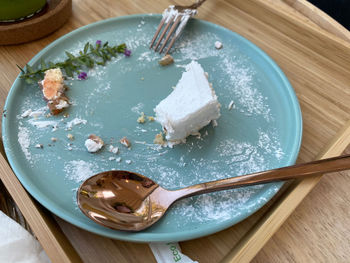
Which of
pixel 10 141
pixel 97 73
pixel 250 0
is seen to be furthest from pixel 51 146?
pixel 250 0

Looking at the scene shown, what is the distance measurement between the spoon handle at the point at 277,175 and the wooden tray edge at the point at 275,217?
3 cm

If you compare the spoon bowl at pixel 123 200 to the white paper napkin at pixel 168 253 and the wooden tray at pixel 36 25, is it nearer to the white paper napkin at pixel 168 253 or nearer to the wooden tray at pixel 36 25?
the white paper napkin at pixel 168 253

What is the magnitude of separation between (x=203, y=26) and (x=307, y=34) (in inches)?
13.3

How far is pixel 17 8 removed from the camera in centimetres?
106

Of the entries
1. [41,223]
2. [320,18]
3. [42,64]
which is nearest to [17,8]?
[42,64]

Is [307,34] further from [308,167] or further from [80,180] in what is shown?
[80,180]

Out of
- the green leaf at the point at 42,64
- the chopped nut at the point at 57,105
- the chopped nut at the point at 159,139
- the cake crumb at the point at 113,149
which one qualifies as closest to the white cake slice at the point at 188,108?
the chopped nut at the point at 159,139

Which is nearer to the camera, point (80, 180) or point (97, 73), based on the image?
point (80, 180)

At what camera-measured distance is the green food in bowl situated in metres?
1.04

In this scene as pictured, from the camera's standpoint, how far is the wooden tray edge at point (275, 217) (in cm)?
65

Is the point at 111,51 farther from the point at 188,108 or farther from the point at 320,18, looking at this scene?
the point at 320,18

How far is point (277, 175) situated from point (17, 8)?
0.97 meters

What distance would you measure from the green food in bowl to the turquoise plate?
183 mm

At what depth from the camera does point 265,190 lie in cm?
74
